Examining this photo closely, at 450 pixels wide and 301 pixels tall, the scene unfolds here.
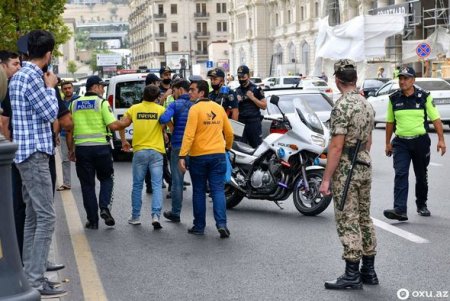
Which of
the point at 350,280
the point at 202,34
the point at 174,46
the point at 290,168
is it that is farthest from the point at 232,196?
the point at 174,46

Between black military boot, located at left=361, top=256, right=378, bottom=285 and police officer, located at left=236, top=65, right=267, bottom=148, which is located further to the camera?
police officer, located at left=236, top=65, right=267, bottom=148

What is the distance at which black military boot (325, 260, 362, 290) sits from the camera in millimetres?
6914

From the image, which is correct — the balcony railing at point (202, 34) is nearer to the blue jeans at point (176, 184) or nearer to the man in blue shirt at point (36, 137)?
the blue jeans at point (176, 184)

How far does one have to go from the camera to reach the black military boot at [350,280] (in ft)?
22.7

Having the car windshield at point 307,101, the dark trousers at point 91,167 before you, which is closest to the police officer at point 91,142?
the dark trousers at point 91,167

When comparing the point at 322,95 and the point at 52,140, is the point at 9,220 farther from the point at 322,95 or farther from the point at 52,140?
the point at 322,95

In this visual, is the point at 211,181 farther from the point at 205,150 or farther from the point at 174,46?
the point at 174,46

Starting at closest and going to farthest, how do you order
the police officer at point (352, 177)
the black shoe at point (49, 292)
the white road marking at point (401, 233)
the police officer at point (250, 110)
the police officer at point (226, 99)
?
the black shoe at point (49, 292) < the police officer at point (352, 177) < the white road marking at point (401, 233) < the police officer at point (226, 99) < the police officer at point (250, 110)

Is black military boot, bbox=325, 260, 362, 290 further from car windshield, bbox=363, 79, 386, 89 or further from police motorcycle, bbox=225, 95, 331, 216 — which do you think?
car windshield, bbox=363, 79, 386, 89

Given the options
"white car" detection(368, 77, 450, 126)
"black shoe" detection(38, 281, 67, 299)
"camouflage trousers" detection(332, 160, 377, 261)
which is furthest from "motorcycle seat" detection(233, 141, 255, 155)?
"white car" detection(368, 77, 450, 126)

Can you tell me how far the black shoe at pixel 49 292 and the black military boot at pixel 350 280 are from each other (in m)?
2.12

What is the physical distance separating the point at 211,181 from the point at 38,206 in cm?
327

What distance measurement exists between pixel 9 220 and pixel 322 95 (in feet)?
46.0

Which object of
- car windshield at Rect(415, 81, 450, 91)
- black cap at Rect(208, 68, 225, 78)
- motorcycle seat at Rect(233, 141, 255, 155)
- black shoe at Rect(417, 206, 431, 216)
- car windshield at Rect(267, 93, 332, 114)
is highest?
black cap at Rect(208, 68, 225, 78)
